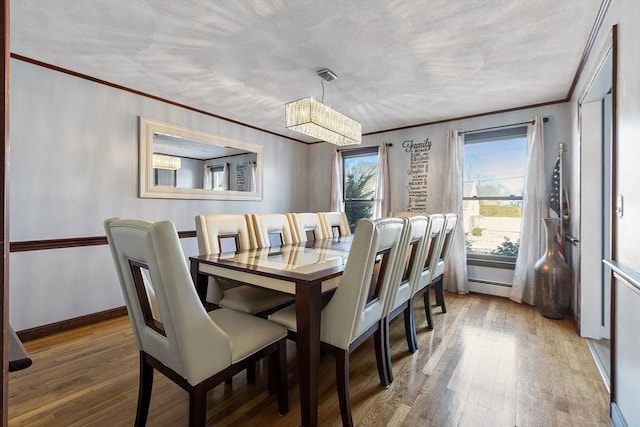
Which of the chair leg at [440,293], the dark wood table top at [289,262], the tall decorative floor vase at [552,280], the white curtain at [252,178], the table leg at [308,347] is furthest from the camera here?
the white curtain at [252,178]

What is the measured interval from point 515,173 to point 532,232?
2.52 ft

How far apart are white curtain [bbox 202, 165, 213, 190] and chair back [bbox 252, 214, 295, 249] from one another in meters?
1.47

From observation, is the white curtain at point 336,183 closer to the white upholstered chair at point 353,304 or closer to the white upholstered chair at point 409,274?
the white upholstered chair at point 409,274

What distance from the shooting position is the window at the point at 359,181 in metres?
4.83

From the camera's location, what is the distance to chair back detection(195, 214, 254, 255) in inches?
85.7

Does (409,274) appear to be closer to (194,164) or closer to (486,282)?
(486,282)

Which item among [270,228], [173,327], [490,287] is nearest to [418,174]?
[490,287]

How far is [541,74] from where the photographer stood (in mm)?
2672

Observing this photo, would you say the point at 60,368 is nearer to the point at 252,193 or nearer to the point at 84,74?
the point at 84,74

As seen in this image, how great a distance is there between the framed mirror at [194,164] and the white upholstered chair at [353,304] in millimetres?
2453

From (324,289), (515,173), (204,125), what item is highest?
(204,125)

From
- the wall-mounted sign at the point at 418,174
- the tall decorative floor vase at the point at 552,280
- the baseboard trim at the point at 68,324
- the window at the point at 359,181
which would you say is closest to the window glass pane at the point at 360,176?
the window at the point at 359,181

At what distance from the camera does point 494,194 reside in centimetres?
381

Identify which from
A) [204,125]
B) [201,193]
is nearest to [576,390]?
[201,193]
